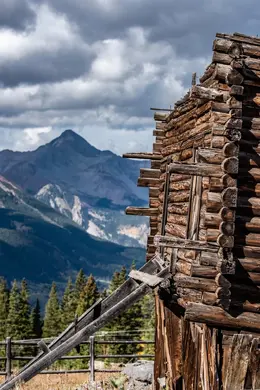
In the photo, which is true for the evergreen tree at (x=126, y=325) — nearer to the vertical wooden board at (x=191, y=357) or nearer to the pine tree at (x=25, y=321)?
the pine tree at (x=25, y=321)

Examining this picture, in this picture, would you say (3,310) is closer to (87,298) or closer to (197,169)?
(87,298)

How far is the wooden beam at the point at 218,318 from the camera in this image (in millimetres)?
11070

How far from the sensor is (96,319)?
40.1 feet

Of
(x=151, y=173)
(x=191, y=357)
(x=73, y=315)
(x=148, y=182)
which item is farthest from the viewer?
(x=73, y=315)

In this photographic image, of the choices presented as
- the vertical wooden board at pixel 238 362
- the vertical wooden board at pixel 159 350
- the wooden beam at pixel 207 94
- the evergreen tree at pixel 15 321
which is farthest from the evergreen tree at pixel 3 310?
the wooden beam at pixel 207 94

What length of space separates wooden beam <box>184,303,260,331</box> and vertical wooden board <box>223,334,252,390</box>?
0.75ft

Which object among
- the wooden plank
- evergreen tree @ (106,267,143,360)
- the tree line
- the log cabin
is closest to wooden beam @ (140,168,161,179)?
the wooden plank

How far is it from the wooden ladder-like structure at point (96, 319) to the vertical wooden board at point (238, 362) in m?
2.11

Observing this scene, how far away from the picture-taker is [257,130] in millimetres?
11422

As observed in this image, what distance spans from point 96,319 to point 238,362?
3.07 m

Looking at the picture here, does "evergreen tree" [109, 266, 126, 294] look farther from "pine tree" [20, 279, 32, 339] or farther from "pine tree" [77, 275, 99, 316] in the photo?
"pine tree" [20, 279, 32, 339]

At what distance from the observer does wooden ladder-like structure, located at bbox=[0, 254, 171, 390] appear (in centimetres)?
1195

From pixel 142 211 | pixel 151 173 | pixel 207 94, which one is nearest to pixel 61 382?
pixel 142 211

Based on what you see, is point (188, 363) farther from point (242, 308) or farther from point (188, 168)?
point (188, 168)
